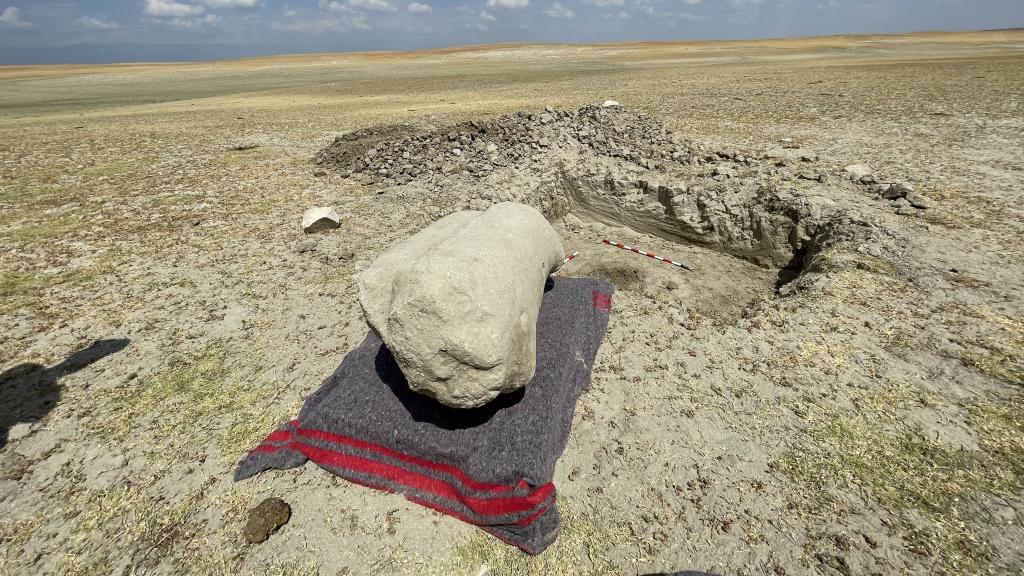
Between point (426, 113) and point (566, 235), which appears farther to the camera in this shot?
point (426, 113)

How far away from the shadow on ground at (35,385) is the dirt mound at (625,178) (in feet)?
21.6

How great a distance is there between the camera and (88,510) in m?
3.77

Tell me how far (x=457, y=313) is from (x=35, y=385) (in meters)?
5.83

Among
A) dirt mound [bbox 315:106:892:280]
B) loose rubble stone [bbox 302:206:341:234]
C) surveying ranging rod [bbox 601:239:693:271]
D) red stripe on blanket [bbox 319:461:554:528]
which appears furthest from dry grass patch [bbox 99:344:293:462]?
surveying ranging rod [bbox 601:239:693:271]

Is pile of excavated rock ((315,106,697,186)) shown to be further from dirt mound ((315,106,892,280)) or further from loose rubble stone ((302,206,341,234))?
loose rubble stone ((302,206,341,234))

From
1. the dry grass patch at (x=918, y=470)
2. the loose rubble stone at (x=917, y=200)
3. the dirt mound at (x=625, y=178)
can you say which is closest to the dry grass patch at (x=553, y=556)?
the dry grass patch at (x=918, y=470)

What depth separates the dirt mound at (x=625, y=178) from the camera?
821cm

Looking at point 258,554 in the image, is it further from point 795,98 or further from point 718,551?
point 795,98

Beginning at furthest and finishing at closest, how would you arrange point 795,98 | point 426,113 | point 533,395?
point 426,113 < point 795,98 < point 533,395

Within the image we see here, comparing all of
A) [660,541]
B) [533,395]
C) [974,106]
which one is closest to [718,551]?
[660,541]

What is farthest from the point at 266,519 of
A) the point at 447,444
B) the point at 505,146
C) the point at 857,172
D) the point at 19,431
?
the point at 857,172

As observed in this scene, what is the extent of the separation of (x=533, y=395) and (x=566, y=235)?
607 cm

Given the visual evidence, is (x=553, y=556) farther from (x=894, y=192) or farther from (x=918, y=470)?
(x=894, y=192)

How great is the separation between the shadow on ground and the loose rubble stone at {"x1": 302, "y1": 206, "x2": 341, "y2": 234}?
155 inches
